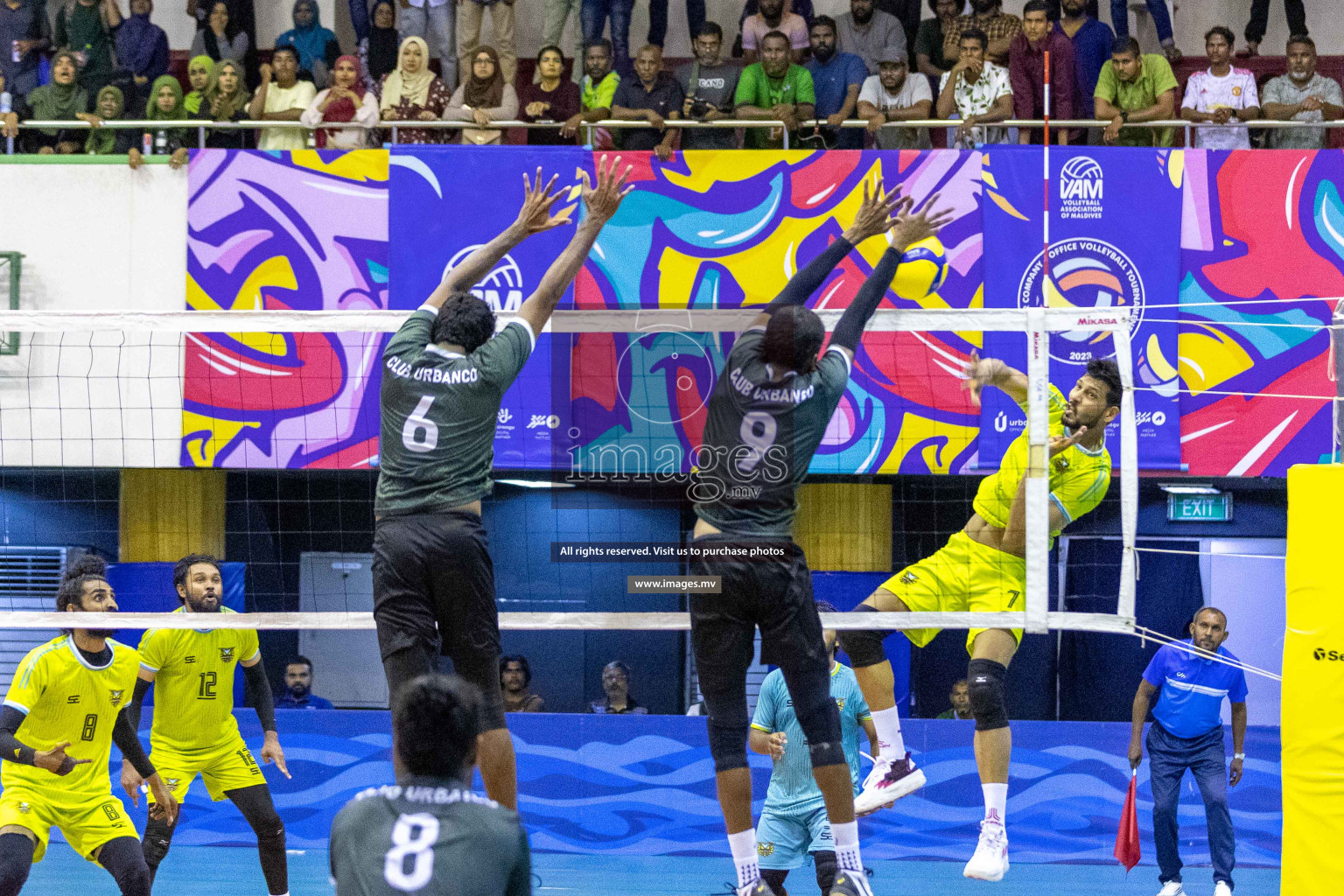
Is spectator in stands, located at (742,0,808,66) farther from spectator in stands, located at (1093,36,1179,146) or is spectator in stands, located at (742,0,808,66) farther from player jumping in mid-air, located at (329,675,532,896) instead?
player jumping in mid-air, located at (329,675,532,896)

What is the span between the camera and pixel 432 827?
12.9 feet

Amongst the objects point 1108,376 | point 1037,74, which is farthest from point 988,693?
point 1037,74

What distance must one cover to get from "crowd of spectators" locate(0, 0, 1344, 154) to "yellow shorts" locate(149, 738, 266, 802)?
6.96 metres

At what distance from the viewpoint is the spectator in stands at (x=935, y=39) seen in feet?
48.7

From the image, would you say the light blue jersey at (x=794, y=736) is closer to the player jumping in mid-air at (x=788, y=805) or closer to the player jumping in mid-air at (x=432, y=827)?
the player jumping in mid-air at (x=788, y=805)

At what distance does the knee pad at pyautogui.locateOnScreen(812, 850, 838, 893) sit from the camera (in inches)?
337

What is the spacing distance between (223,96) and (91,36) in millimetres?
2179

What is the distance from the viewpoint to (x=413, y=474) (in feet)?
20.5

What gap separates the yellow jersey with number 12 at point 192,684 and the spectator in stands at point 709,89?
719cm

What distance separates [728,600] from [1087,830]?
26.1 ft

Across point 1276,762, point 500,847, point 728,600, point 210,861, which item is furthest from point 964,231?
point 500,847

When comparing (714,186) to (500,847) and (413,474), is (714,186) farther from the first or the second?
(500,847)

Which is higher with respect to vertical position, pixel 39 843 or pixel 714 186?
pixel 714 186

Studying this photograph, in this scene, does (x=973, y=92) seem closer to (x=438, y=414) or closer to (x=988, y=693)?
(x=988, y=693)
